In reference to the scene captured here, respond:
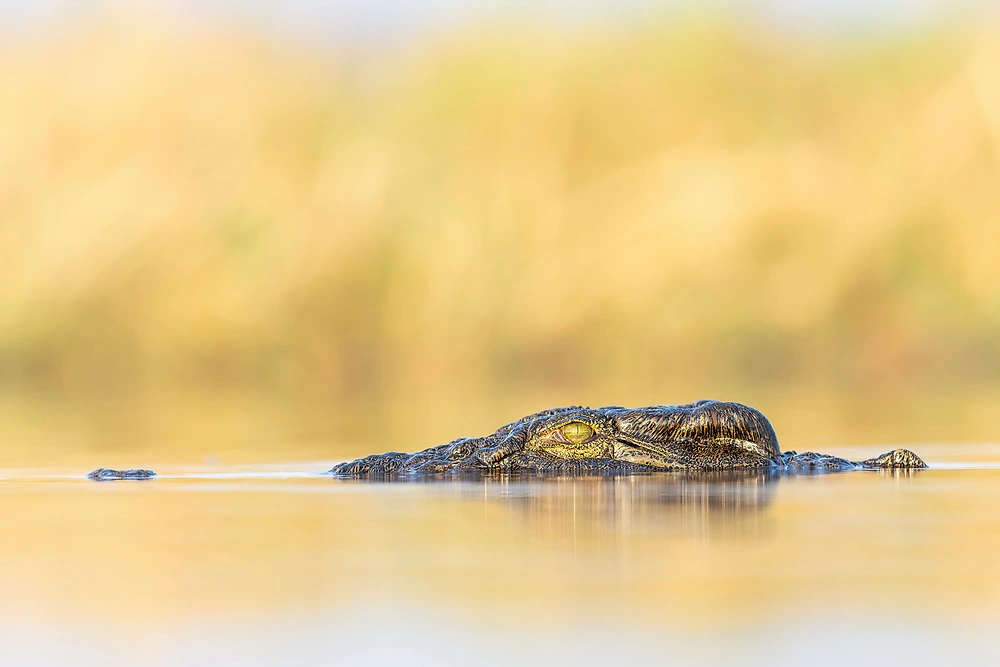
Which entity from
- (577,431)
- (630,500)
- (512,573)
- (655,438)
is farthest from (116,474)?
(512,573)

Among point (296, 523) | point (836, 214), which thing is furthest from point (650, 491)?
point (836, 214)

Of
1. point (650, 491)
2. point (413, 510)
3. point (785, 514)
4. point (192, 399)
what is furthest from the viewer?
point (192, 399)

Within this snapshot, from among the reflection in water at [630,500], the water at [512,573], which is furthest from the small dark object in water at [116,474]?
the reflection in water at [630,500]

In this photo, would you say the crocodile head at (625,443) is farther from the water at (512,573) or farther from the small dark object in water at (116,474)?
the small dark object in water at (116,474)

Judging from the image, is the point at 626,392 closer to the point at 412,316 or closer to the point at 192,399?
the point at 192,399

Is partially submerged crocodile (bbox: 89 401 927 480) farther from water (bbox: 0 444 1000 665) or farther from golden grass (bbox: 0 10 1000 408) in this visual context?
golden grass (bbox: 0 10 1000 408)

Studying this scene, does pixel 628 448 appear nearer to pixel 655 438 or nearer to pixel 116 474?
pixel 655 438

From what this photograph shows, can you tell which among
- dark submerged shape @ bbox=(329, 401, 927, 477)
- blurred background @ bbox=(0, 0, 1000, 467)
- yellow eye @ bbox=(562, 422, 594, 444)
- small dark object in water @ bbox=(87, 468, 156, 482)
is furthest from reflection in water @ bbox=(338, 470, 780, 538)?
blurred background @ bbox=(0, 0, 1000, 467)
